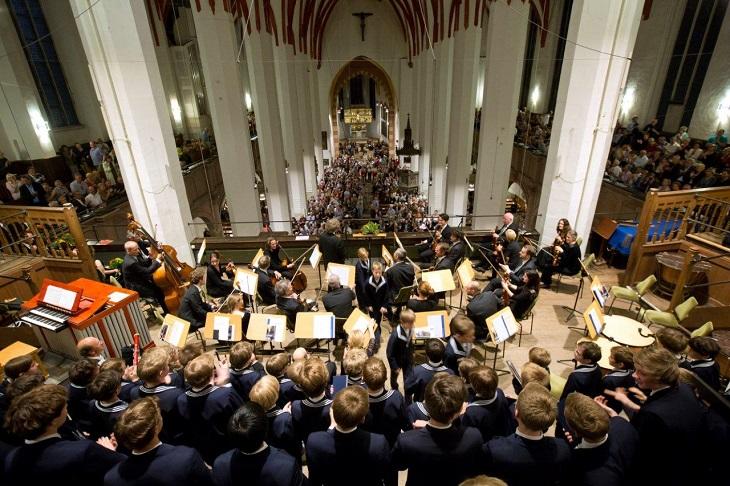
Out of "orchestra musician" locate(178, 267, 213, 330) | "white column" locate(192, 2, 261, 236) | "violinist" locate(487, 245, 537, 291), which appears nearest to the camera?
"orchestra musician" locate(178, 267, 213, 330)

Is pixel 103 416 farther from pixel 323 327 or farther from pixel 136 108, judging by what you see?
pixel 136 108

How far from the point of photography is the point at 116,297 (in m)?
4.97

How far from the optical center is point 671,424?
2.56 meters

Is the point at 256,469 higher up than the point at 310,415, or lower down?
higher up

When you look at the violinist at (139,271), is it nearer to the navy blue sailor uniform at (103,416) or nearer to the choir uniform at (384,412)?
the navy blue sailor uniform at (103,416)

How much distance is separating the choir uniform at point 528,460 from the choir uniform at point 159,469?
1.87m

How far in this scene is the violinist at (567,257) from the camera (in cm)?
629

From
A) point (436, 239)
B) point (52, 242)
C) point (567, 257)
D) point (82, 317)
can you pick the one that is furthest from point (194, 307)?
point (567, 257)

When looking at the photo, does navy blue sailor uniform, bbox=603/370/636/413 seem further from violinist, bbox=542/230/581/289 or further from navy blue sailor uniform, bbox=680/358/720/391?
violinist, bbox=542/230/581/289

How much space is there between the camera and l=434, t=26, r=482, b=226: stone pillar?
11727mm

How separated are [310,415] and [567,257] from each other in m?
5.40

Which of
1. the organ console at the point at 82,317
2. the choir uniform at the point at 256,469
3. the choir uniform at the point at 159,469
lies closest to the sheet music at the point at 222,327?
the organ console at the point at 82,317

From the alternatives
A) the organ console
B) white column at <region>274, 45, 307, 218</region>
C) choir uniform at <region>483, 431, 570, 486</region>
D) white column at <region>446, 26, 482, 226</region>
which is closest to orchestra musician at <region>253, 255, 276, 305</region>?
the organ console

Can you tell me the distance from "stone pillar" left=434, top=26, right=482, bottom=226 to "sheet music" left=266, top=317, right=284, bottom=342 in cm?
1001
